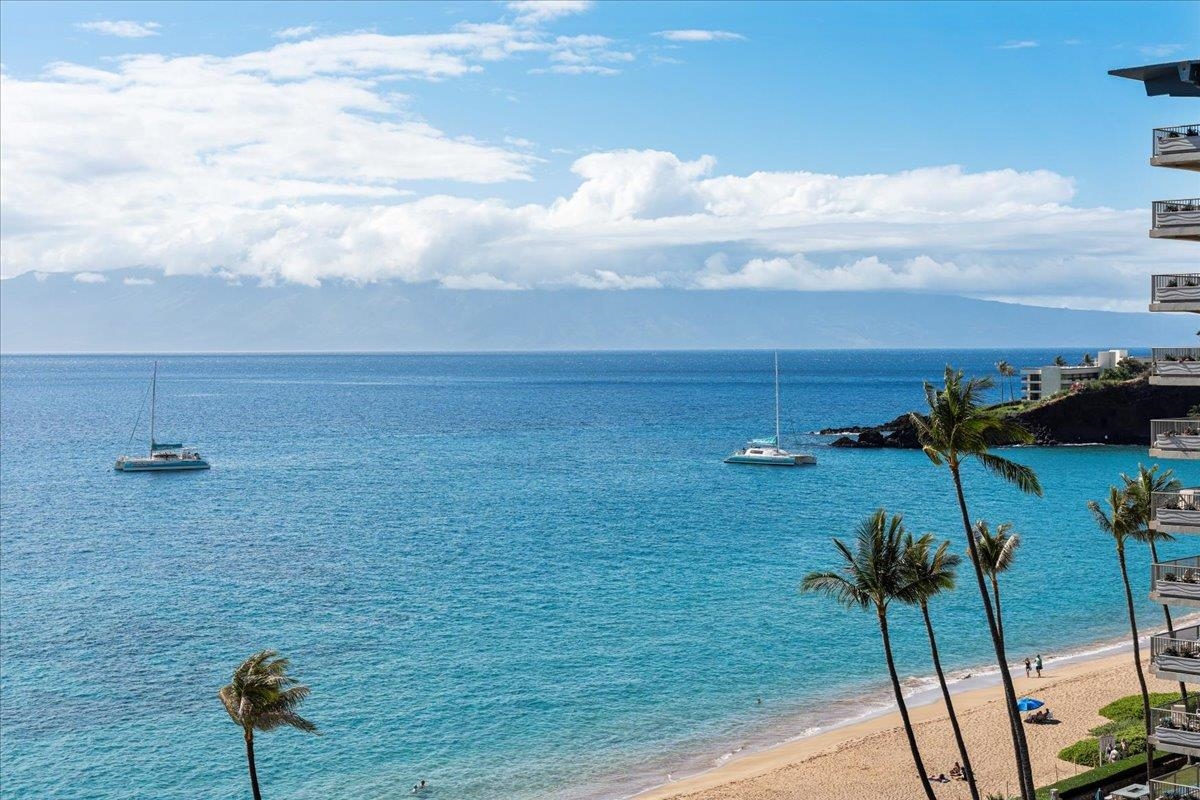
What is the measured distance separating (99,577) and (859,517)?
61.8 m

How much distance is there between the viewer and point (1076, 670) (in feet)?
192

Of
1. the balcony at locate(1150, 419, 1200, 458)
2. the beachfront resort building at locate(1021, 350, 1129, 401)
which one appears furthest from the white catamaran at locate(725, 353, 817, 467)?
the balcony at locate(1150, 419, 1200, 458)

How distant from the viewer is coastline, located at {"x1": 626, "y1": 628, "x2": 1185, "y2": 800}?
44.2m

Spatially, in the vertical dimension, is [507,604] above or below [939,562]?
below

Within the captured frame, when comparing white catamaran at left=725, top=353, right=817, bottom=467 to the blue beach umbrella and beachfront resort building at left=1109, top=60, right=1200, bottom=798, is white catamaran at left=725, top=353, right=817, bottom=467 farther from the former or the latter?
beachfront resort building at left=1109, top=60, right=1200, bottom=798

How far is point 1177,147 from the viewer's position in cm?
2453

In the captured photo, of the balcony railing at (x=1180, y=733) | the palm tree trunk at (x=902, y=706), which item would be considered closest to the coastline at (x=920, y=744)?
the palm tree trunk at (x=902, y=706)

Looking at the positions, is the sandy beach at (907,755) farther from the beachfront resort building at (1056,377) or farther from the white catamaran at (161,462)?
the beachfront resort building at (1056,377)

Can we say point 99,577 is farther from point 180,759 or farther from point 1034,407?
point 1034,407

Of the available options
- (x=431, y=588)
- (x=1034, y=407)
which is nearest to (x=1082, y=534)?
(x=431, y=588)

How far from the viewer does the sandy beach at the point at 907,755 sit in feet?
144

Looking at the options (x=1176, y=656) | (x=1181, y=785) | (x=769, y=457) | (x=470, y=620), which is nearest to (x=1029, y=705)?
(x=1181, y=785)

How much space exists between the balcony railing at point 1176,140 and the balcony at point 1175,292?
106 inches

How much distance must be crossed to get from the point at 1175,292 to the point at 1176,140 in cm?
329
